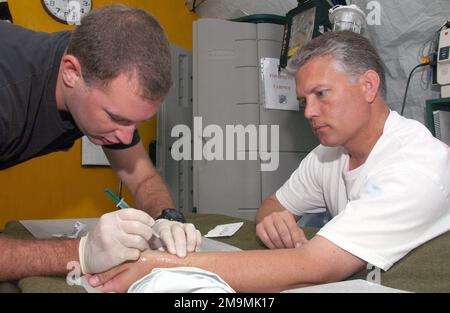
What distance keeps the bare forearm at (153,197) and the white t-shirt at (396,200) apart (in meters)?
0.64

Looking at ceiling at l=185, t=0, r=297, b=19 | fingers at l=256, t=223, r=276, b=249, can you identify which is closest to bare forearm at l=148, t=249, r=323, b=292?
fingers at l=256, t=223, r=276, b=249

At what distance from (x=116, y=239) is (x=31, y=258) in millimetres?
173

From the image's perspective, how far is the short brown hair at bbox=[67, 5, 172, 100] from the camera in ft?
3.22

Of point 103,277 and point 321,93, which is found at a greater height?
point 321,93

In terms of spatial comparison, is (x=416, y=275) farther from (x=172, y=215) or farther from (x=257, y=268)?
(x=172, y=215)

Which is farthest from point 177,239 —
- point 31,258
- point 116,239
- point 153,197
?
point 153,197

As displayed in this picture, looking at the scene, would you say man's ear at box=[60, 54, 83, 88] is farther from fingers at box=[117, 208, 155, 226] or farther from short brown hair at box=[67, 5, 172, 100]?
fingers at box=[117, 208, 155, 226]

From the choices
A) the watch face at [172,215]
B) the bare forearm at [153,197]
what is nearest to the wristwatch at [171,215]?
the watch face at [172,215]

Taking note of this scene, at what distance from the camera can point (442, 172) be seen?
0.95m

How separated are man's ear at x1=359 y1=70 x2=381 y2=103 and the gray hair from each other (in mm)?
16

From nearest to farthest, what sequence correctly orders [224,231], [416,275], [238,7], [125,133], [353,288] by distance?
[353,288] → [416,275] → [125,133] → [224,231] → [238,7]

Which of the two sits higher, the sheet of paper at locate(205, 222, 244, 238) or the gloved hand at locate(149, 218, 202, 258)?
the gloved hand at locate(149, 218, 202, 258)

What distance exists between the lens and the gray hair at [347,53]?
3.76 ft

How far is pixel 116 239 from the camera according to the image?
2.75ft
